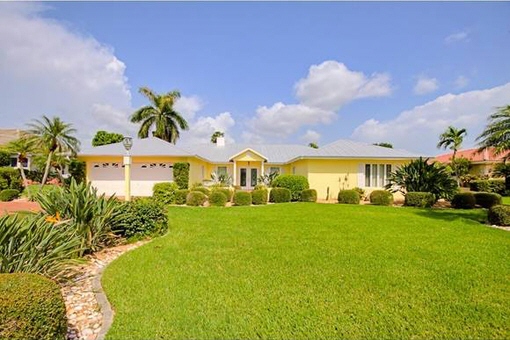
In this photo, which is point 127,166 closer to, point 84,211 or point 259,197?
point 84,211

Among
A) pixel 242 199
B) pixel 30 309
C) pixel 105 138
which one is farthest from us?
pixel 105 138

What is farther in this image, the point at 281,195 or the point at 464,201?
the point at 281,195

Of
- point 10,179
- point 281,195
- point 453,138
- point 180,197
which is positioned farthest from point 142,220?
point 453,138

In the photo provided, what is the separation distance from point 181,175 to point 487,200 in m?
20.7

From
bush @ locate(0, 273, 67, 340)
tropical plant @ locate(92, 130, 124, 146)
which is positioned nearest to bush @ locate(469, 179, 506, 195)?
bush @ locate(0, 273, 67, 340)

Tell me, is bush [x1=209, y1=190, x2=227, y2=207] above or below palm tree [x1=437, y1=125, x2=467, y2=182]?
below

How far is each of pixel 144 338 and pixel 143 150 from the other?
72.8 feet

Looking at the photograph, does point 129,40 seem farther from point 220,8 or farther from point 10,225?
point 10,225

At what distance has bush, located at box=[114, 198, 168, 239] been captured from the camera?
860cm

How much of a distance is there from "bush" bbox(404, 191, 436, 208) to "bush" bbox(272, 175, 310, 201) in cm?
688

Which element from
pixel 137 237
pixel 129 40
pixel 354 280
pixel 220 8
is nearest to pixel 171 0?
pixel 220 8

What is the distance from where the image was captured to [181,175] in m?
22.4

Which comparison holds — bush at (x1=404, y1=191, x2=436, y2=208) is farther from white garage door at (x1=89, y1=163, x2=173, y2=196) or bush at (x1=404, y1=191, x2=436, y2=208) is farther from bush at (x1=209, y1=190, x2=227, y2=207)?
white garage door at (x1=89, y1=163, x2=173, y2=196)

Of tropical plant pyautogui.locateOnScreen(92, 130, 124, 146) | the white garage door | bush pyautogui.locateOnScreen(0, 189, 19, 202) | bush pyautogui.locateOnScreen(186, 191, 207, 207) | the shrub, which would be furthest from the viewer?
tropical plant pyautogui.locateOnScreen(92, 130, 124, 146)
